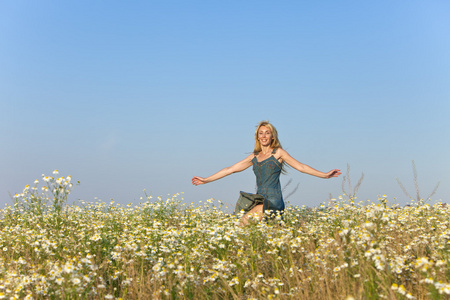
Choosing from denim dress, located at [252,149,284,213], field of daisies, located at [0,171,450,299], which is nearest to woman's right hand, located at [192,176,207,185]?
denim dress, located at [252,149,284,213]

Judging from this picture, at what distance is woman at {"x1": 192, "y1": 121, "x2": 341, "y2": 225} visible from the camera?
968 cm

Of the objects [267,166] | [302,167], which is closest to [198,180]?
[267,166]

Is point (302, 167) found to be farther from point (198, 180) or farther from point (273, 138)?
point (198, 180)

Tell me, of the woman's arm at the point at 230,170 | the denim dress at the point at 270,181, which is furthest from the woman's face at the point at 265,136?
the woman's arm at the point at 230,170

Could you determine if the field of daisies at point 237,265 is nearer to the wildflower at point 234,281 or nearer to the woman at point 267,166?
the wildflower at point 234,281

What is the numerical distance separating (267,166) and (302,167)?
888 millimetres

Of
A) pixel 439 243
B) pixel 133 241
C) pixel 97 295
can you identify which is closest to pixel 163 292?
pixel 97 295

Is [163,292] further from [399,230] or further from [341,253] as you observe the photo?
[399,230]

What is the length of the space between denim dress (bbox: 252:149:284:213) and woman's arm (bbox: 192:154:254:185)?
15.6 inches

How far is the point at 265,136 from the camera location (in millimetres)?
10148

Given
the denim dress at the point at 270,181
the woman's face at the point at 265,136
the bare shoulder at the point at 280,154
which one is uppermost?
the woman's face at the point at 265,136

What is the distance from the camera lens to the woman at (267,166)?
9.68 metres

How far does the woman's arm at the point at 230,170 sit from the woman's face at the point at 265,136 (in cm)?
52

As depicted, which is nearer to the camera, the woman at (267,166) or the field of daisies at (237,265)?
the field of daisies at (237,265)
